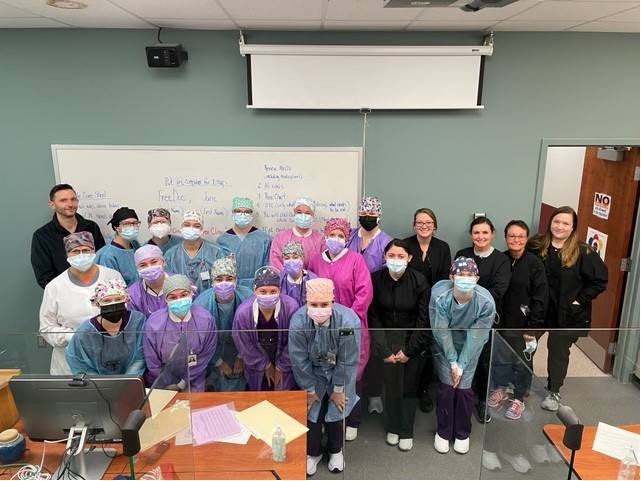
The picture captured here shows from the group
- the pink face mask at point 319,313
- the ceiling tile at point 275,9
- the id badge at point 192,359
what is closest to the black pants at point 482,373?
the pink face mask at point 319,313

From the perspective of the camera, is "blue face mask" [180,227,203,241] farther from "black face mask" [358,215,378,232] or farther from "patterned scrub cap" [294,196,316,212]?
"black face mask" [358,215,378,232]

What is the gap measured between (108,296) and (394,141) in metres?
2.37

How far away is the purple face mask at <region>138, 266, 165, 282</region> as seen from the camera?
279 centimetres

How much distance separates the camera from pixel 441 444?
9.06 feet

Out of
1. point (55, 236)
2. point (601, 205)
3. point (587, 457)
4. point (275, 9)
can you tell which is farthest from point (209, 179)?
point (601, 205)

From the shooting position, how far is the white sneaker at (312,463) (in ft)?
7.11

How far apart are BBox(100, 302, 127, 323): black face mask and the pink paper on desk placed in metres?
0.66

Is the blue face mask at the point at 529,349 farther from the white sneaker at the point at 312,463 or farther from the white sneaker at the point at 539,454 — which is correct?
the white sneaker at the point at 312,463

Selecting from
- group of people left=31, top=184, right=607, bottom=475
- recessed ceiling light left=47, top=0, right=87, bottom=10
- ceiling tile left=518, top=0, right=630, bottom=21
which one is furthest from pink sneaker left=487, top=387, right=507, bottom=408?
recessed ceiling light left=47, top=0, right=87, bottom=10

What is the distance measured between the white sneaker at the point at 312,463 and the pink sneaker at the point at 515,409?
1065 millimetres

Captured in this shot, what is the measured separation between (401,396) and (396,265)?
83 centimetres

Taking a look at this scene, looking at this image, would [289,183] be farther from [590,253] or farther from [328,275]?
[590,253]

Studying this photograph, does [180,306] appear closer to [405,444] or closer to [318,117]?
[405,444]

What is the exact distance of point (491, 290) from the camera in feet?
10.1
